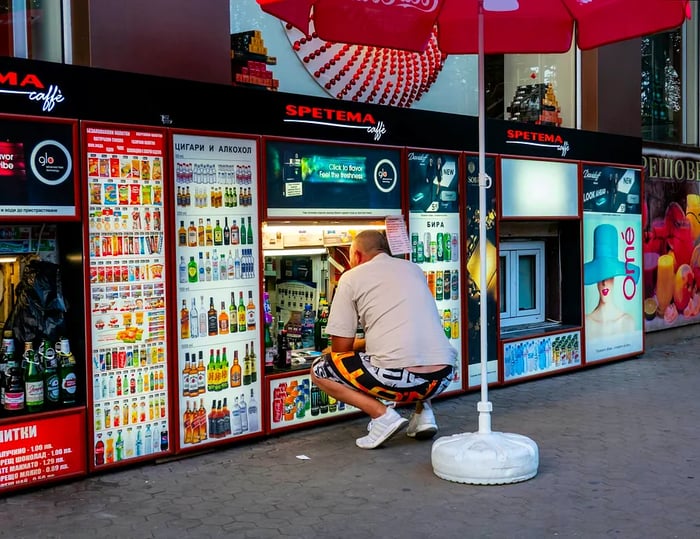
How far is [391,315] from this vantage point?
19.0 ft

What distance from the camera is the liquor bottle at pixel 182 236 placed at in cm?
584

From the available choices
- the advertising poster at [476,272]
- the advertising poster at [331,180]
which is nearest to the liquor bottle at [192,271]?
the advertising poster at [331,180]

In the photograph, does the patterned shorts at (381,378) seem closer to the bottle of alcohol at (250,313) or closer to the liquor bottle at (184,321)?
the bottle of alcohol at (250,313)

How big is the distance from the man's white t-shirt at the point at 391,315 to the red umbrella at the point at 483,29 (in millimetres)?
401

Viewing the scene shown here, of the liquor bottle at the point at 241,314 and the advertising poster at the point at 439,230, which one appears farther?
the advertising poster at the point at 439,230

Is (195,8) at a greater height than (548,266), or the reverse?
(195,8)

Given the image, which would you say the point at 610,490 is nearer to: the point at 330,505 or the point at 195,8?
the point at 330,505

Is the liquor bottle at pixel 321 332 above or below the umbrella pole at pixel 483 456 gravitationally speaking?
above

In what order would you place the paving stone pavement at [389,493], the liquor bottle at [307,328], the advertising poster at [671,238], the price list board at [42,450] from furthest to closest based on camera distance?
the advertising poster at [671,238]
the liquor bottle at [307,328]
the price list board at [42,450]
the paving stone pavement at [389,493]

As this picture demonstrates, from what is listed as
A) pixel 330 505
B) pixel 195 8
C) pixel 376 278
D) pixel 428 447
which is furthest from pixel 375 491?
pixel 195 8

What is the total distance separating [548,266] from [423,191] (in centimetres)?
275

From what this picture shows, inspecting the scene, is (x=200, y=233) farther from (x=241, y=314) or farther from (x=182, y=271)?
(x=241, y=314)

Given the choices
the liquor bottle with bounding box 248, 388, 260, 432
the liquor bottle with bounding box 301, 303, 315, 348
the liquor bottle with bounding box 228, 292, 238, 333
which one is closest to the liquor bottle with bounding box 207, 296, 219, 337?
the liquor bottle with bounding box 228, 292, 238, 333

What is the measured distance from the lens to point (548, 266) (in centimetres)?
966
